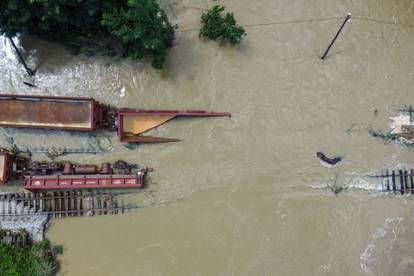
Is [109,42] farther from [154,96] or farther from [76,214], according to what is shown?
[76,214]

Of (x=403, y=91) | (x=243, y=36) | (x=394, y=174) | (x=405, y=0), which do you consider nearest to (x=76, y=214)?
(x=243, y=36)

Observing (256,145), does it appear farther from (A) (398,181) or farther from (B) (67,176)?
(B) (67,176)

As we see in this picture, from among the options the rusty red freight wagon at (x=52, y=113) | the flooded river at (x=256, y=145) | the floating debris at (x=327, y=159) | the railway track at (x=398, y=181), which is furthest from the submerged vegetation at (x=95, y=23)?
the railway track at (x=398, y=181)

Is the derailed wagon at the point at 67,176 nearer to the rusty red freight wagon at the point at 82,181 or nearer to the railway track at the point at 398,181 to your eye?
the rusty red freight wagon at the point at 82,181

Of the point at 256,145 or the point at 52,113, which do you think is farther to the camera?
the point at 256,145

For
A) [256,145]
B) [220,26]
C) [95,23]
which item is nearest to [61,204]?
[95,23]

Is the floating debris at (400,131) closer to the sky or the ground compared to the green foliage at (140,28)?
closer to the ground
